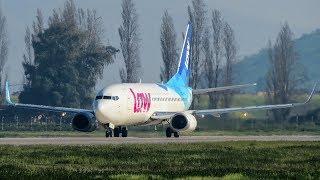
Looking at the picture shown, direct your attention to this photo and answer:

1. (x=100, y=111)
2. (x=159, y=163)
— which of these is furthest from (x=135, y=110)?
(x=159, y=163)

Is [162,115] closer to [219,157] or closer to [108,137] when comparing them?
[108,137]

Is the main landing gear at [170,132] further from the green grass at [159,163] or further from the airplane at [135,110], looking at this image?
the green grass at [159,163]

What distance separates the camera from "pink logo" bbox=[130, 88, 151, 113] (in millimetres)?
67537

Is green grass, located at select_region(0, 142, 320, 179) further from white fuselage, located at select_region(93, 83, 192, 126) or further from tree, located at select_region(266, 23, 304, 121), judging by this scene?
Result: tree, located at select_region(266, 23, 304, 121)

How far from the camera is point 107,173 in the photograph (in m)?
28.0

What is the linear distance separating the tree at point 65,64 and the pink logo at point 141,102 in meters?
49.4

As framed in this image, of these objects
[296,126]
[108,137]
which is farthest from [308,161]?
[296,126]

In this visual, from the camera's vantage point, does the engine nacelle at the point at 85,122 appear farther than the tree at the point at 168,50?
No

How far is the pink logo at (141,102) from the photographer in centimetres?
6754

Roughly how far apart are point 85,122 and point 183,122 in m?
7.12

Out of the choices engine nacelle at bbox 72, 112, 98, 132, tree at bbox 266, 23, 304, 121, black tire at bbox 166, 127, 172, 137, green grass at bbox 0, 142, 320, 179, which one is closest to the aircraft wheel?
engine nacelle at bbox 72, 112, 98, 132

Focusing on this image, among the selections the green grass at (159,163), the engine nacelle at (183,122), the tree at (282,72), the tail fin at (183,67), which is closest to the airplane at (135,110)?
the engine nacelle at (183,122)

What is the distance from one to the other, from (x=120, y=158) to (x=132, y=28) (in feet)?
295

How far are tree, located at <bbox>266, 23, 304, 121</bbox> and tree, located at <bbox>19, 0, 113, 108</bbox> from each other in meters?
23.0
